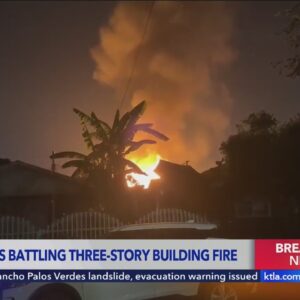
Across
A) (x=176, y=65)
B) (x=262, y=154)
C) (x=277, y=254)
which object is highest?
(x=176, y=65)

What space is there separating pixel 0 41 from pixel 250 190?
6.40 feet

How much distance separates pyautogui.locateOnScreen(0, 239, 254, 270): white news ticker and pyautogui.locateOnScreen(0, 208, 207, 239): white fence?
4 centimetres

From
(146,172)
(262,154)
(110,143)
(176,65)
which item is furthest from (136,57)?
(262,154)

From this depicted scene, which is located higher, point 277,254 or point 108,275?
point 277,254

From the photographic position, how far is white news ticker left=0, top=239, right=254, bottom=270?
2980 mm

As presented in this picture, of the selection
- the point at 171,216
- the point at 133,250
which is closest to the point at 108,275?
the point at 133,250

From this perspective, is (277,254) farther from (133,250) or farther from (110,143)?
(110,143)

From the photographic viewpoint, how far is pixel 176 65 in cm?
302

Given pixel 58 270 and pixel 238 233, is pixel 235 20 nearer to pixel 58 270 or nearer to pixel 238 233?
pixel 238 233

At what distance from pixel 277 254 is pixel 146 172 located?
3.48ft

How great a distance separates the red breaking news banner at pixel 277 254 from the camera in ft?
9.97

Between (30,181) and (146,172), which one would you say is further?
(146,172)

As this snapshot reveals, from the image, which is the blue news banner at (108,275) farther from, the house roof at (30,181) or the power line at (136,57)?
the power line at (136,57)

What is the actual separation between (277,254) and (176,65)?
1458 mm
